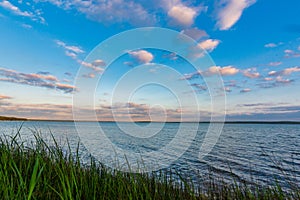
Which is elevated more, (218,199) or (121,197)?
(121,197)

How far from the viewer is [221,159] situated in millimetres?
17234

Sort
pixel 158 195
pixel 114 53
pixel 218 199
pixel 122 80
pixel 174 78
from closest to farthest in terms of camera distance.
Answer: pixel 158 195
pixel 218 199
pixel 114 53
pixel 122 80
pixel 174 78

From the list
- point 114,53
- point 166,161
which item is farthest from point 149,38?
point 166,161

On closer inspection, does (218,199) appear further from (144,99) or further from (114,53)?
(144,99)

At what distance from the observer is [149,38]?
7.82 metres

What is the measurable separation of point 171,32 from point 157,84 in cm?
224

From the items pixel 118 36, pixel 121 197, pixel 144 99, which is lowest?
pixel 121 197

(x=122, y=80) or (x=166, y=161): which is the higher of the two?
(x=122, y=80)

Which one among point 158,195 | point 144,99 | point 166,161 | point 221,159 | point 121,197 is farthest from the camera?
point 221,159

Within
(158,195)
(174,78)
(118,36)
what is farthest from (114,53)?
(158,195)

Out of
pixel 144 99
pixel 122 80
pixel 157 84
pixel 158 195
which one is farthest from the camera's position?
pixel 144 99

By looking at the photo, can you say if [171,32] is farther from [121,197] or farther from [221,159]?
[221,159]

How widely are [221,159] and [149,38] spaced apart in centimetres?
1258

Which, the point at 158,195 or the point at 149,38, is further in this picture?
the point at 149,38
